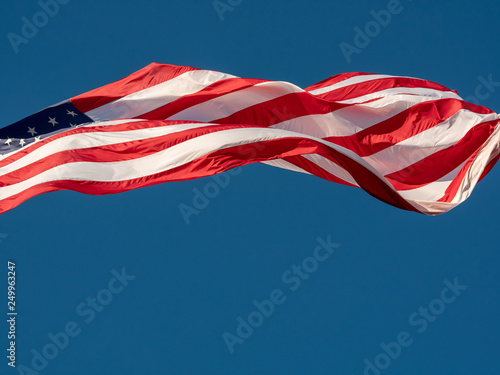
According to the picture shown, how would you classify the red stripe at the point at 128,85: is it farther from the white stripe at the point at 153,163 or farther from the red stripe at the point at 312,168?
the red stripe at the point at 312,168

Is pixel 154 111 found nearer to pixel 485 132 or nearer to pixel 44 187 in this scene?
pixel 44 187

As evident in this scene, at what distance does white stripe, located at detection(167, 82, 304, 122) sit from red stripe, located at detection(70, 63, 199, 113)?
1.15 meters

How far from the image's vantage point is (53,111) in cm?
2612

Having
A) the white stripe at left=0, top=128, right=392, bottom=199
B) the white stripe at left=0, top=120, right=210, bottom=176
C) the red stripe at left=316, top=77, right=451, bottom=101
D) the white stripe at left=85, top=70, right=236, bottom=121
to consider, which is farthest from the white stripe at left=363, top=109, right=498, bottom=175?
the white stripe at left=0, top=120, right=210, bottom=176

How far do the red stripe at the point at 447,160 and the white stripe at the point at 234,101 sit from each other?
11.9 ft

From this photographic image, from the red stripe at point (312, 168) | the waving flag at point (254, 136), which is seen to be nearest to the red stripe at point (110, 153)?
the waving flag at point (254, 136)

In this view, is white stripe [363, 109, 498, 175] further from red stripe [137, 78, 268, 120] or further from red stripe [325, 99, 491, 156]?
red stripe [137, 78, 268, 120]

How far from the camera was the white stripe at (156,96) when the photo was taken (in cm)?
2617

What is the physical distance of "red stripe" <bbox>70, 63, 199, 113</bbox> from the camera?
1033 inches

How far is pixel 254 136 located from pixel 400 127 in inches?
211

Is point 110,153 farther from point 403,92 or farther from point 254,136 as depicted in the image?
point 403,92

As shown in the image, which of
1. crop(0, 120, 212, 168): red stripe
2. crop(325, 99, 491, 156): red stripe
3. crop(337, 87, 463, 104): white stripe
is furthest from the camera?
crop(337, 87, 463, 104): white stripe

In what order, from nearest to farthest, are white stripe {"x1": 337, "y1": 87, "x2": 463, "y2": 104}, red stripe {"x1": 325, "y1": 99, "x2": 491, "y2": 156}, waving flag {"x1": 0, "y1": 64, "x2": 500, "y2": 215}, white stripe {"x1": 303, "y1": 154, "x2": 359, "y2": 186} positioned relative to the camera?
1. waving flag {"x1": 0, "y1": 64, "x2": 500, "y2": 215}
2. white stripe {"x1": 303, "y1": 154, "x2": 359, "y2": 186}
3. red stripe {"x1": 325, "y1": 99, "x2": 491, "y2": 156}
4. white stripe {"x1": 337, "y1": 87, "x2": 463, "y2": 104}

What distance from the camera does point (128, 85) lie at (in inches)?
1050
